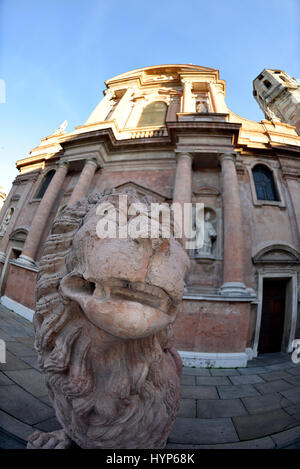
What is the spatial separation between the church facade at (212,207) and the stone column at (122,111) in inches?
10.7

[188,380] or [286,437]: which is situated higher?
[286,437]

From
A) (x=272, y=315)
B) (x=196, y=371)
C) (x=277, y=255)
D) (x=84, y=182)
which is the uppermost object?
(x=84, y=182)

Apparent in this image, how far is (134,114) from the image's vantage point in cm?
1199

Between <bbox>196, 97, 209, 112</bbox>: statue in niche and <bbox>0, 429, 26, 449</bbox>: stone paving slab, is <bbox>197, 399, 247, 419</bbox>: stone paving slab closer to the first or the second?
<bbox>0, 429, 26, 449</bbox>: stone paving slab

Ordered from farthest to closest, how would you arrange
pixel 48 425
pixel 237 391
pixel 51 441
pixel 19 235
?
pixel 19 235 → pixel 237 391 → pixel 48 425 → pixel 51 441

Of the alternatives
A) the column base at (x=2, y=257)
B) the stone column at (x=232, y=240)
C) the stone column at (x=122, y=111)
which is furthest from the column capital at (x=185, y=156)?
the column base at (x=2, y=257)

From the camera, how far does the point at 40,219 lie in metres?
8.61

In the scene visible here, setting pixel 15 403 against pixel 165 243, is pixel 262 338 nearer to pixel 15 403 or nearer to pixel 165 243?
pixel 15 403

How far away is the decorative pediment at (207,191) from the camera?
7.33m

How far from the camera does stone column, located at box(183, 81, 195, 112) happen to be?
10.6 m

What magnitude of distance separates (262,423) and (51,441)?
7.91ft

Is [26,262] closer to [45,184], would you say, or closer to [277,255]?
[45,184]

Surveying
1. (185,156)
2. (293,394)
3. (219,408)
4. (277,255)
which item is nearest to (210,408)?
(219,408)

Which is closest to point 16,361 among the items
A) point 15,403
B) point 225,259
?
point 15,403
